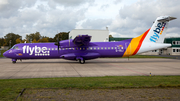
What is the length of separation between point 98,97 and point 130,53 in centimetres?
1692

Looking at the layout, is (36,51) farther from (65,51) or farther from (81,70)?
(81,70)

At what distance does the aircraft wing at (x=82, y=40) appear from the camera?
18.6 m

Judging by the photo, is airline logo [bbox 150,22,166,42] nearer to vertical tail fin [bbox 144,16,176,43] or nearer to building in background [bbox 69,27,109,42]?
Result: vertical tail fin [bbox 144,16,176,43]

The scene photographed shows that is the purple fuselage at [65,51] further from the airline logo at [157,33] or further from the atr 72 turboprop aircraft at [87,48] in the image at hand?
the airline logo at [157,33]

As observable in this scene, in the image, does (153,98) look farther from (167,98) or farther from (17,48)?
(17,48)

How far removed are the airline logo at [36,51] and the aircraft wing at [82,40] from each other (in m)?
4.61

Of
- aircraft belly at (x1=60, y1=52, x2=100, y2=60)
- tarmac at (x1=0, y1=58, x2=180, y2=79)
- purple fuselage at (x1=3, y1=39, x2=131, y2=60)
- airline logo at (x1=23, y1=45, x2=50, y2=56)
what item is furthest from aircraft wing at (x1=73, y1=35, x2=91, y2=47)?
airline logo at (x1=23, y1=45, x2=50, y2=56)

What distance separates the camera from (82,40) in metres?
19.6

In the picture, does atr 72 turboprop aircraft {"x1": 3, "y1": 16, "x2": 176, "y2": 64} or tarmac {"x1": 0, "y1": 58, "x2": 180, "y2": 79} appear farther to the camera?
atr 72 turboprop aircraft {"x1": 3, "y1": 16, "x2": 176, "y2": 64}

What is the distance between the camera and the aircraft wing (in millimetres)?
18567

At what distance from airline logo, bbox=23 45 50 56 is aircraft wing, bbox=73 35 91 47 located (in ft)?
15.1

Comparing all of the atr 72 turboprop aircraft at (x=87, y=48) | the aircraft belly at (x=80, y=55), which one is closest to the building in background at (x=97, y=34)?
the atr 72 turboprop aircraft at (x=87, y=48)

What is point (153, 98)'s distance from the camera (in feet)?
18.5

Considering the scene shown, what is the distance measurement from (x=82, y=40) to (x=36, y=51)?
23.3 feet
